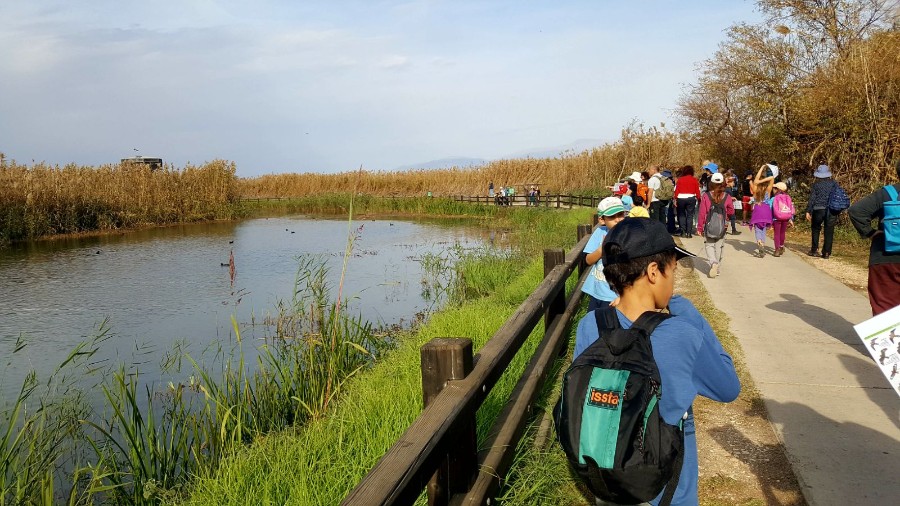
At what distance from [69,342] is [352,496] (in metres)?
10.2

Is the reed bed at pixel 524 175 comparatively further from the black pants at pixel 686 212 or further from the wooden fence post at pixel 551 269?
the wooden fence post at pixel 551 269

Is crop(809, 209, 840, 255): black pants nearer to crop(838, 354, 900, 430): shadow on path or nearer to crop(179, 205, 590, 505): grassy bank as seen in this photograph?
crop(838, 354, 900, 430): shadow on path

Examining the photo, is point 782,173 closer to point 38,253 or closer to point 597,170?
point 597,170

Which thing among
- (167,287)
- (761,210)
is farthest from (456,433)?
(167,287)

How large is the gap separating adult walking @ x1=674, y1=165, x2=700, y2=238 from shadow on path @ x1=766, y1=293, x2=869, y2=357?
246 inches

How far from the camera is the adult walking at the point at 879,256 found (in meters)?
5.74

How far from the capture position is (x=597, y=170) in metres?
36.0

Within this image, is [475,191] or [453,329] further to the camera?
[475,191]

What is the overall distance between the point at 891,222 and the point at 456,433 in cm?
462

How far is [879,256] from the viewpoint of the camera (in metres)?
5.94

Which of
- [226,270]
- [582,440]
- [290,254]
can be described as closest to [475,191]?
[290,254]

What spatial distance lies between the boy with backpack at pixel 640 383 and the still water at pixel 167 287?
14.3 ft

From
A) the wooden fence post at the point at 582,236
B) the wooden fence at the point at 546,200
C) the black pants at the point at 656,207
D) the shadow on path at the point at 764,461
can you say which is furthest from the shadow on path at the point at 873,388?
the wooden fence at the point at 546,200

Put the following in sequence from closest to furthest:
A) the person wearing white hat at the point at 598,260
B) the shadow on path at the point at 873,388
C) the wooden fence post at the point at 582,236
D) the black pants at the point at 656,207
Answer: the person wearing white hat at the point at 598,260, the shadow on path at the point at 873,388, the wooden fence post at the point at 582,236, the black pants at the point at 656,207
